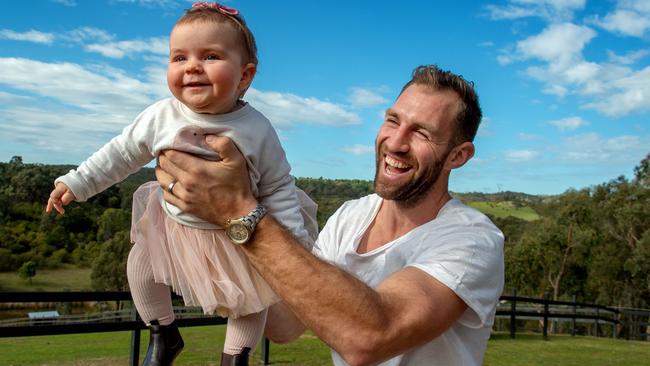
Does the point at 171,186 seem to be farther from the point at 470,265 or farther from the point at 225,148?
the point at 470,265

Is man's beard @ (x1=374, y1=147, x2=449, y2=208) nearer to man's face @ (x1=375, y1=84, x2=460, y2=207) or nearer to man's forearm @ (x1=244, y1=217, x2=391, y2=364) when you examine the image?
man's face @ (x1=375, y1=84, x2=460, y2=207)

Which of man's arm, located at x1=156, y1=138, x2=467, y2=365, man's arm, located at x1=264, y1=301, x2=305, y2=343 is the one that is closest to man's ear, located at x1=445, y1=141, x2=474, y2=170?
man's arm, located at x1=156, y1=138, x2=467, y2=365

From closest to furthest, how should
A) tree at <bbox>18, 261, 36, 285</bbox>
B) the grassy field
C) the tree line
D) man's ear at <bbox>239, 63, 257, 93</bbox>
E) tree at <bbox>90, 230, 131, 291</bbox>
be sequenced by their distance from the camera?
man's ear at <bbox>239, 63, 257, 93</bbox> → the grassy field → the tree line → tree at <bbox>90, 230, 131, 291</bbox> → tree at <bbox>18, 261, 36, 285</bbox>

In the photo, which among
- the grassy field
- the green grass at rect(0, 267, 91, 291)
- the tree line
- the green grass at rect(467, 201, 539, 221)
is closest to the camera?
the grassy field

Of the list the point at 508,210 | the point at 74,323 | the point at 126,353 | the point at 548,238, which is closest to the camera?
the point at 74,323

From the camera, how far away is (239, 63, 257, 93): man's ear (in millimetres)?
2012

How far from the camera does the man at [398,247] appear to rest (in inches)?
63.6

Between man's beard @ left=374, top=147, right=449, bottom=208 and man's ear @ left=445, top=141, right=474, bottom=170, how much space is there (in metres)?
0.03

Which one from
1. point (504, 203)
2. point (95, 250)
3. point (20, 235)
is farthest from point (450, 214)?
point (504, 203)

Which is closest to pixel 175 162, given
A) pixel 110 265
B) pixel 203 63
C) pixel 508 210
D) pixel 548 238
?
pixel 203 63

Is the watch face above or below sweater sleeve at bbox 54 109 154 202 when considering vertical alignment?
below

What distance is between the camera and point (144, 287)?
2141mm

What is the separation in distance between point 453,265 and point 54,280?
4801 centimetres

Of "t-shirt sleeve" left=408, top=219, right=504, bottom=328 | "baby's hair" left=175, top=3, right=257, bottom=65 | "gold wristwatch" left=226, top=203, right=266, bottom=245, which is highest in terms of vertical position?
"baby's hair" left=175, top=3, right=257, bottom=65
